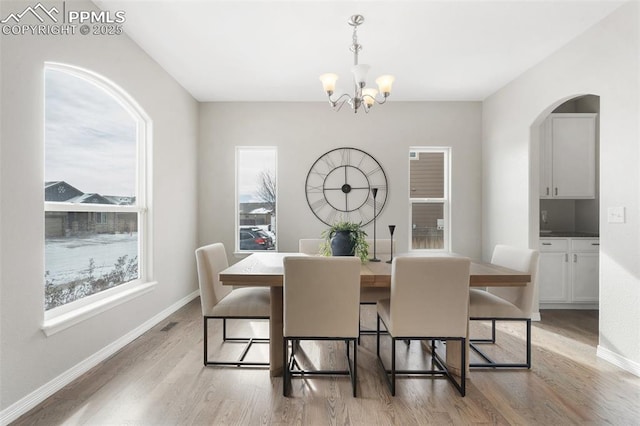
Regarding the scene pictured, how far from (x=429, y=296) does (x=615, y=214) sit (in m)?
1.76

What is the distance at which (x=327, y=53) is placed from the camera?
3197 millimetres

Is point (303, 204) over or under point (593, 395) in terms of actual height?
over

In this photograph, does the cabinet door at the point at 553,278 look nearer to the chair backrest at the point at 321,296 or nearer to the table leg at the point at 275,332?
the chair backrest at the point at 321,296

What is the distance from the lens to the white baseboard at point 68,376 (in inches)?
72.2

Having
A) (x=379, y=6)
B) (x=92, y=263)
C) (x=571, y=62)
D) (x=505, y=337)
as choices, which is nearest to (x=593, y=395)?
(x=505, y=337)

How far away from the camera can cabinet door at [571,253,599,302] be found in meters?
3.76

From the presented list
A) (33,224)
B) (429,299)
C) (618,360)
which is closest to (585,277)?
(618,360)

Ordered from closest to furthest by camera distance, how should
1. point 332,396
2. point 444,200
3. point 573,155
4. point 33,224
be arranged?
point 33,224 → point 332,396 → point 573,155 → point 444,200

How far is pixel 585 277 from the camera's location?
3.78 m

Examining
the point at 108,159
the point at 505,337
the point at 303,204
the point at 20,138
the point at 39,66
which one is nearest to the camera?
the point at 20,138

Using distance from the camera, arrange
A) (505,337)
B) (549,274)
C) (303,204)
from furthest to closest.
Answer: (303,204) < (549,274) < (505,337)

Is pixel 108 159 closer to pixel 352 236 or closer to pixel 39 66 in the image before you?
pixel 39 66

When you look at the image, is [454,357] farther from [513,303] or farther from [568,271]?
[568,271]

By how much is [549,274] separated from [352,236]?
8.87ft
